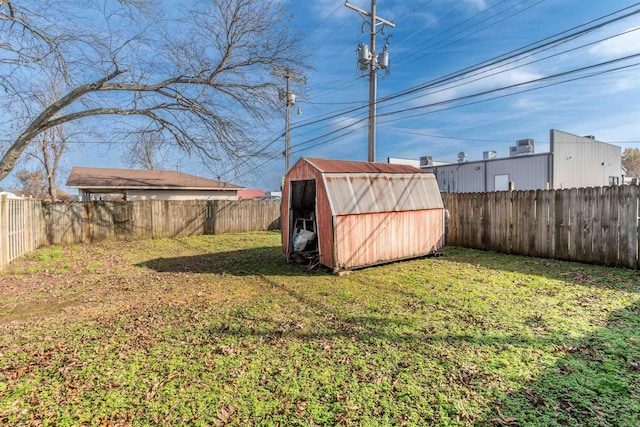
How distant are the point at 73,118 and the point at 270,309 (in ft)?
29.0

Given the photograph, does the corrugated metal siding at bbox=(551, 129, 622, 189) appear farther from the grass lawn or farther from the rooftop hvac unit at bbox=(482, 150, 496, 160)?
the grass lawn

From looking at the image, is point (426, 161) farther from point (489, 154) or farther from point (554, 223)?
point (554, 223)

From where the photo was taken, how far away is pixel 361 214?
698cm

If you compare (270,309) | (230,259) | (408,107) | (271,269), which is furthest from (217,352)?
(408,107)

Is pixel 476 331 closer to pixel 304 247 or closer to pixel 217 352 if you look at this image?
pixel 217 352

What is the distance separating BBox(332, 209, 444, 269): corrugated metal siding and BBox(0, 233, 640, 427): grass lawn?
89 centimetres

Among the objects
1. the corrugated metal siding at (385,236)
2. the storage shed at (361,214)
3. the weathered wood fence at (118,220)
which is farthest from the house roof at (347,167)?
the weathered wood fence at (118,220)

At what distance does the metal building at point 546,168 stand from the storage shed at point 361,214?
10914 mm

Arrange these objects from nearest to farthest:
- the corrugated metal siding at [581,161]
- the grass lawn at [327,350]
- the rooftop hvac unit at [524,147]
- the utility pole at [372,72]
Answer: the grass lawn at [327,350] → the utility pole at [372,72] → the corrugated metal siding at [581,161] → the rooftop hvac unit at [524,147]

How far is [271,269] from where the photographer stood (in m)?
7.45

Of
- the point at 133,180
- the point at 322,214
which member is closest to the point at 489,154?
the point at 322,214

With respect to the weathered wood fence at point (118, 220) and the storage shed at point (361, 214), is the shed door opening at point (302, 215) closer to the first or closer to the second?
the storage shed at point (361, 214)

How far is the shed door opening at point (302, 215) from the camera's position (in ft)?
26.8

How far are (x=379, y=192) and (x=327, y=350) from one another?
15.9ft
